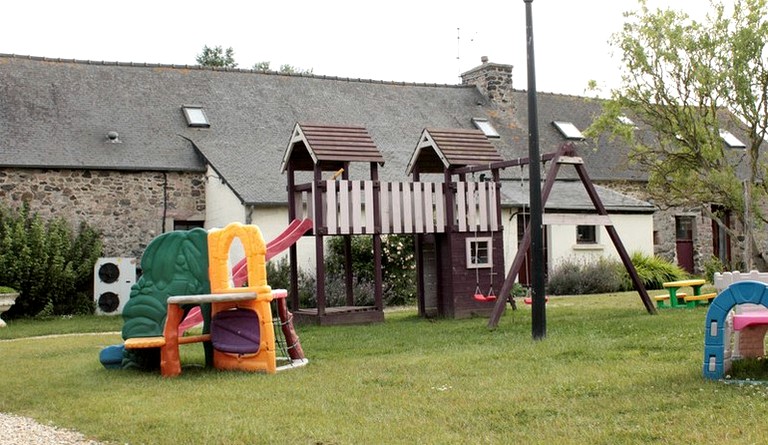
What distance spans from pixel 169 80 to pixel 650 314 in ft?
50.1

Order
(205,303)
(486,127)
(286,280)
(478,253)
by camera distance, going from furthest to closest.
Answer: (486,127), (286,280), (478,253), (205,303)

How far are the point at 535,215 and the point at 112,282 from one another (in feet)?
38.1

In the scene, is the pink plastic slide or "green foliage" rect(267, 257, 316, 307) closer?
the pink plastic slide

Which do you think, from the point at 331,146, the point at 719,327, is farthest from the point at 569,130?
the point at 719,327

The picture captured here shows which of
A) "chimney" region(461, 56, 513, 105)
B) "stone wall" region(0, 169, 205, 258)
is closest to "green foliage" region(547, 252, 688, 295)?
"chimney" region(461, 56, 513, 105)

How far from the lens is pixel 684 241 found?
91.1 feet

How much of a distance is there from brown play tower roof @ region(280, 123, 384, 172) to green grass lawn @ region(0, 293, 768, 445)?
4070 mm

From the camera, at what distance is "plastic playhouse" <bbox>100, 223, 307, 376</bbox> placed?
955 centimetres

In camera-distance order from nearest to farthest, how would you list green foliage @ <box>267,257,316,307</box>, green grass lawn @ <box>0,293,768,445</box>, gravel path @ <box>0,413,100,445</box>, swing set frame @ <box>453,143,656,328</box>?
green grass lawn @ <box>0,293,768,445</box>
gravel path @ <box>0,413,100,445</box>
swing set frame @ <box>453,143,656,328</box>
green foliage @ <box>267,257,316,307</box>

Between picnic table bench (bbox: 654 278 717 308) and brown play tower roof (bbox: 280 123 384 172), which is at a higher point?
brown play tower roof (bbox: 280 123 384 172)

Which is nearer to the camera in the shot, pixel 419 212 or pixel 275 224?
pixel 419 212

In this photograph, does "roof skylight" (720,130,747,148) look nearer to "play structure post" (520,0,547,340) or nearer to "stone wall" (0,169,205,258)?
"stone wall" (0,169,205,258)

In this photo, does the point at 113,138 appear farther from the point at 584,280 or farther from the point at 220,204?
the point at 584,280

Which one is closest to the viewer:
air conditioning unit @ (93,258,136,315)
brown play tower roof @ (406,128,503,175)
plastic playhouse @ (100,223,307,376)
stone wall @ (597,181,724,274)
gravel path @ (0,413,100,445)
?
gravel path @ (0,413,100,445)
